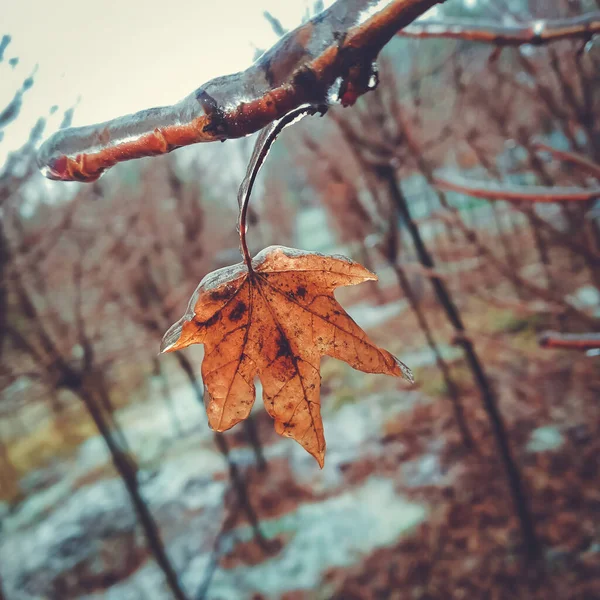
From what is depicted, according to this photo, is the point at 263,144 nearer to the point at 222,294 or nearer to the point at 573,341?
the point at 222,294

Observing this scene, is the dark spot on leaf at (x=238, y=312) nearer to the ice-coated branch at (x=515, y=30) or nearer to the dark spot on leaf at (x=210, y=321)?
the dark spot on leaf at (x=210, y=321)

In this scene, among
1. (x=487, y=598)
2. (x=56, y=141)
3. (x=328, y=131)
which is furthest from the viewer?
(x=328, y=131)

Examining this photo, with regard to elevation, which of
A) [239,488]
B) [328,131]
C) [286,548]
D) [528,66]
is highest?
[328,131]

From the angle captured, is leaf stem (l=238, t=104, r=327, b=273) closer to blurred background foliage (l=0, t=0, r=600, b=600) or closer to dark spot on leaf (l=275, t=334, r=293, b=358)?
dark spot on leaf (l=275, t=334, r=293, b=358)

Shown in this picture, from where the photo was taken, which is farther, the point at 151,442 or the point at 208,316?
the point at 151,442

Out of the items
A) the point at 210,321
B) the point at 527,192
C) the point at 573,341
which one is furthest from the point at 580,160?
the point at 210,321

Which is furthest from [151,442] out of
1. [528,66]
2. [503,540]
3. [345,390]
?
[528,66]

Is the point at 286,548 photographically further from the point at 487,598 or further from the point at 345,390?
the point at 345,390
